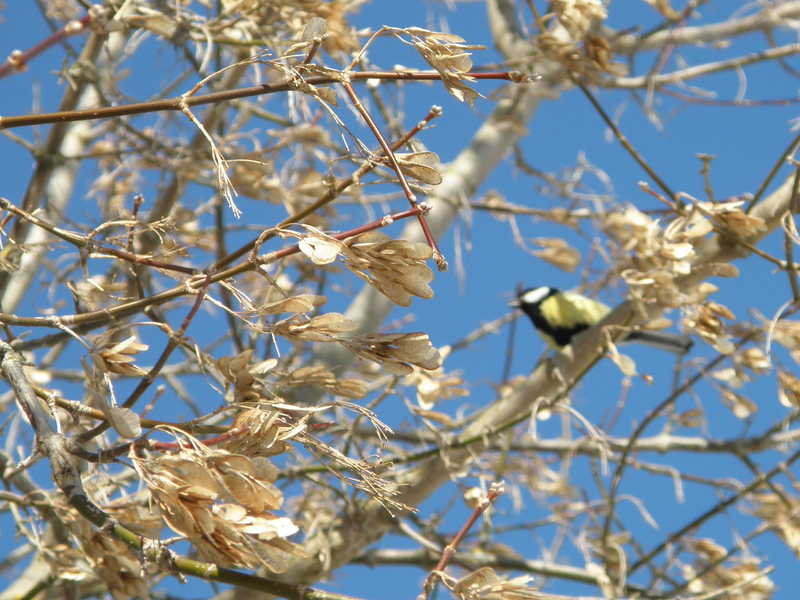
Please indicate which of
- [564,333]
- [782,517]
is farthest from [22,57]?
[564,333]

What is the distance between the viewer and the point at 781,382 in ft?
5.85

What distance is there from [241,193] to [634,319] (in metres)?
1.02

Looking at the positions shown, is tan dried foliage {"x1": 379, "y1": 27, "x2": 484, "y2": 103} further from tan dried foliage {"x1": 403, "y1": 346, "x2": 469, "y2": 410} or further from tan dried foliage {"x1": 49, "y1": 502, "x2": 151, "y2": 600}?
tan dried foliage {"x1": 403, "y1": 346, "x2": 469, "y2": 410}

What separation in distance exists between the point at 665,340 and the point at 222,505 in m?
2.65

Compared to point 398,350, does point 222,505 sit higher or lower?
lower

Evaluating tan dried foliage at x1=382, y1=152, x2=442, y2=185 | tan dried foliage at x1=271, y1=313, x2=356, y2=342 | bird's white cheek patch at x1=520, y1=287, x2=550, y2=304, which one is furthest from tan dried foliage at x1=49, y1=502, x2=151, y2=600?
bird's white cheek patch at x1=520, y1=287, x2=550, y2=304

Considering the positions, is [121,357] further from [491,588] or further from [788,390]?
[788,390]

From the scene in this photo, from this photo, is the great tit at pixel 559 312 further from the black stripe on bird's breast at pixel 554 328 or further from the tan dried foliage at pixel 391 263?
the tan dried foliage at pixel 391 263

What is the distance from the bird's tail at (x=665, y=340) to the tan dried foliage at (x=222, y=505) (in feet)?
8.20

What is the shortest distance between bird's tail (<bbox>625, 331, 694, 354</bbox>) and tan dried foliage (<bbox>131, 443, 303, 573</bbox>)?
2.50 m

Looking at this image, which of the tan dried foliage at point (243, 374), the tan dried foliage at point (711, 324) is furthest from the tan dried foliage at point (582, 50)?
the tan dried foliage at point (243, 374)

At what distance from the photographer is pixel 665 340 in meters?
3.36

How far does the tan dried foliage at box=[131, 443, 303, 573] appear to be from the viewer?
3.07 feet

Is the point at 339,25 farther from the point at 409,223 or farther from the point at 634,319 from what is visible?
the point at 409,223
